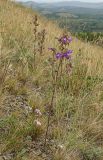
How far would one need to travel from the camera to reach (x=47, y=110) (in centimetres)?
380

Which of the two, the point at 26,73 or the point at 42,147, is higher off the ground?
the point at 26,73

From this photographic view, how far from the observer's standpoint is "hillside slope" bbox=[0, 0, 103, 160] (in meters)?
3.05

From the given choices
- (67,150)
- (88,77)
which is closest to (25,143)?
(67,150)

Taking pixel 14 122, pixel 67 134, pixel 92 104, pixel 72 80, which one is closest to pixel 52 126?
pixel 67 134

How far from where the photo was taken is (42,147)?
3.12 meters

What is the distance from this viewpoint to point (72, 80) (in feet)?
14.7

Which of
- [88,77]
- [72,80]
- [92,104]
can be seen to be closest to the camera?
[92,104]

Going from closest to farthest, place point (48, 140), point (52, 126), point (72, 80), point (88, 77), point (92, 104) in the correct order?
point (48, 140), point (52, 126), point (92, 104), point (72, 80), point (88, 77)

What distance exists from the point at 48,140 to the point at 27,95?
91 centimetres

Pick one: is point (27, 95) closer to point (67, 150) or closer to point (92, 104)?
point (92, 104)

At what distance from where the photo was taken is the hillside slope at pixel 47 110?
305 centimetres

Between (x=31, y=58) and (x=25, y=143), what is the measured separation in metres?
2.32

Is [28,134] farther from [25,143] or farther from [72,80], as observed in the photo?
[72,80]

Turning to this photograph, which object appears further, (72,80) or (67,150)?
(72,80)
